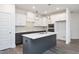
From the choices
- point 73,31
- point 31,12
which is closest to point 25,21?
point 31,12

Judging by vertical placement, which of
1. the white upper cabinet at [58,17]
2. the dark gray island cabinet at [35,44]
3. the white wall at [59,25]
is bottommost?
the dark gray island cabinet at [35,44]

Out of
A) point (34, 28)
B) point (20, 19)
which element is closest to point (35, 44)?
point (20, 19)

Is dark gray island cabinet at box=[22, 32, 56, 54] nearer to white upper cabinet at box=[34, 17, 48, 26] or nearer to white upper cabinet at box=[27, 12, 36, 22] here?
white upper cabinet at box=[27, 12, 36, 22]

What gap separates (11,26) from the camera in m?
5.13

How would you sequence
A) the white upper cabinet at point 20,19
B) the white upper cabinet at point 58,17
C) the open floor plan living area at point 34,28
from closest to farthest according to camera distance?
the open floor plan living area at point 34,28, the white upper cabinet at point 20,19, the white upper cabinet at point 58,17

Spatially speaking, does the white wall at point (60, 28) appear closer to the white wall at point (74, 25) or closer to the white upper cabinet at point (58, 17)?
the white upper cabinet at point (58, 17)

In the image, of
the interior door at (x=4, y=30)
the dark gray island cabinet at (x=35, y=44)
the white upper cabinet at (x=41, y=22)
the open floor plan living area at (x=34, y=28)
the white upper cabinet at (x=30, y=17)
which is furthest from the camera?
the white upper cabinet at (x=41, y=22)

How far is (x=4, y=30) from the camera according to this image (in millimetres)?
4840

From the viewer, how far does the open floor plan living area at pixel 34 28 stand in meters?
4.02

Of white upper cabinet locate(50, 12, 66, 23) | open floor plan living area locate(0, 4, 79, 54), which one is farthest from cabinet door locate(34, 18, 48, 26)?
white upper cabinet locate(50, 12, 66, 23)

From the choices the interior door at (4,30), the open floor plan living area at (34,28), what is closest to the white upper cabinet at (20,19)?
the open floor plan living area at (34,28)
